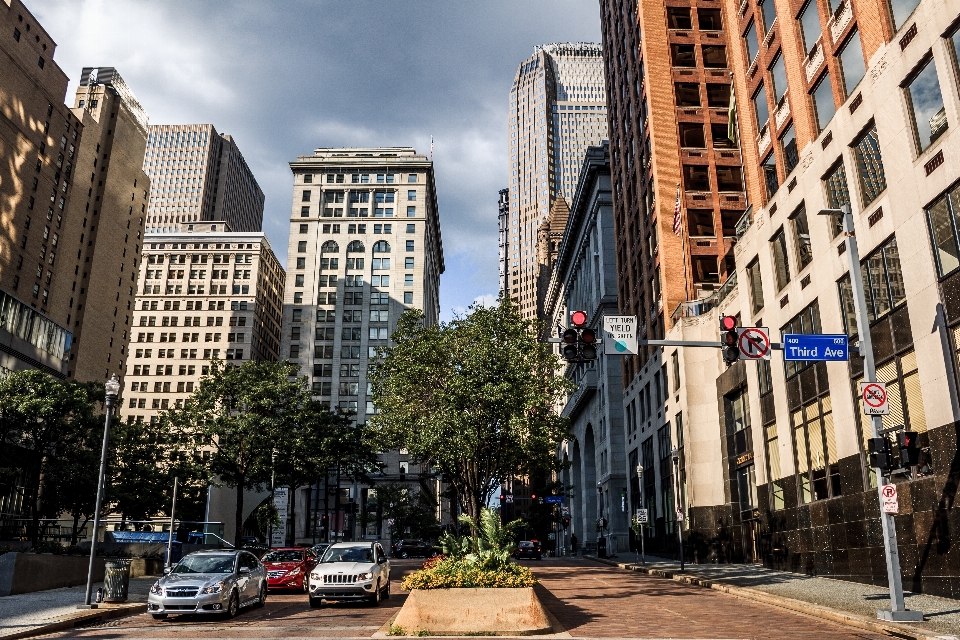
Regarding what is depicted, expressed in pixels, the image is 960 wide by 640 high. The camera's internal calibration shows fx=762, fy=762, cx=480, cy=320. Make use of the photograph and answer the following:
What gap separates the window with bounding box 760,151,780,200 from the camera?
108 ft

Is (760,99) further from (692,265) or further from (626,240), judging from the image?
(626,240)

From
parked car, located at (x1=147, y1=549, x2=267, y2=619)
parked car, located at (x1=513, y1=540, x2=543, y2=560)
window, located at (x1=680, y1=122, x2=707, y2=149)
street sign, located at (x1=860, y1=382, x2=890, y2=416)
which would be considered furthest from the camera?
parked car, located at (x1=513, y1=540, x2=543, y2=560)

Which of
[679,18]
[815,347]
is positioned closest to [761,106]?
[815,347]

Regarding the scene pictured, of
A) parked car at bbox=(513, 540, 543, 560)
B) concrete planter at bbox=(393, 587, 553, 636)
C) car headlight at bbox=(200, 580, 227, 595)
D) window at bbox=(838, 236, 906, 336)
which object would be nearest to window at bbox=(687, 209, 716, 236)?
parked car at bbox=(513, 540, 543, 560)

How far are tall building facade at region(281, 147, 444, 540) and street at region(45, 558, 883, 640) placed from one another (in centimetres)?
9288

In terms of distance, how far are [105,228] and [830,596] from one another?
121m

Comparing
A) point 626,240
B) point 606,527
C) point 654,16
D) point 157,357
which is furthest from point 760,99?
point 157,357

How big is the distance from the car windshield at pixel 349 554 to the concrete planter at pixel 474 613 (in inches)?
322

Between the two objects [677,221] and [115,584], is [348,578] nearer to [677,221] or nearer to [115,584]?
[115,584]

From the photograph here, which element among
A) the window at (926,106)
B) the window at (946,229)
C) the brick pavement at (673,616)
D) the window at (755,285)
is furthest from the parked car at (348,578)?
the window at (755,285)

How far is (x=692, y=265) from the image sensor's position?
5028 cm

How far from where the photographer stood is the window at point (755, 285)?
35125 millimetres

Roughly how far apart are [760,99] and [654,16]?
939 inches

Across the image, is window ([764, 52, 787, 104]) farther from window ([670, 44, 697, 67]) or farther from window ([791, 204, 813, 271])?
window ([670, 44, 697, 67])
